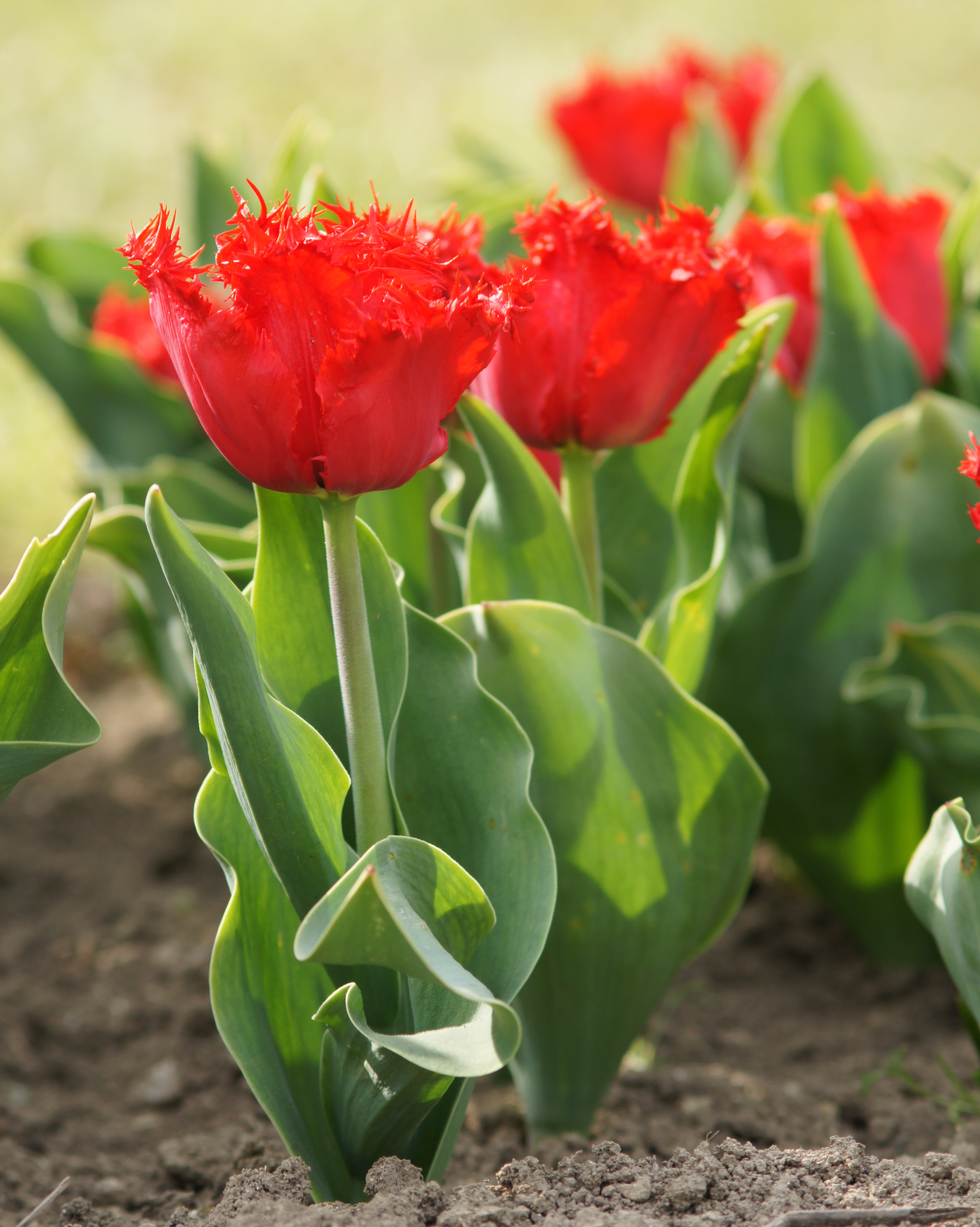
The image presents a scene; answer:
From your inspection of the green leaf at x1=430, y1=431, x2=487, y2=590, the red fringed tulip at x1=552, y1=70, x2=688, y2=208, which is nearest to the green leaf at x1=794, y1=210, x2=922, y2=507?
the green leaf at x1=430, y1=431, x2=487, y2=590

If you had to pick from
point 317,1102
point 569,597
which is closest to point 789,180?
point 569,597

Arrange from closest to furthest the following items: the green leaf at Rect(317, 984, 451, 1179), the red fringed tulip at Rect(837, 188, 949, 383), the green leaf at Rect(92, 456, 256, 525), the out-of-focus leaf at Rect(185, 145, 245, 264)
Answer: the green leaf at Rect(317, 984, 451, 1179) → the red fringed tulip at Rect(837, 188, 949, 383) → the green leaf at Rect(92, 456, 256, 525) → the out-of-focus leaf at Rect(185, 145, 245, 264)

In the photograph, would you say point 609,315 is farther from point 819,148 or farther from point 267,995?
point 819,148

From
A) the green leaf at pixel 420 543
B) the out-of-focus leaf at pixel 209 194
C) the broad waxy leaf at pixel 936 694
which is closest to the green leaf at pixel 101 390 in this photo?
the out-of-focus leaf at pixel 209 194

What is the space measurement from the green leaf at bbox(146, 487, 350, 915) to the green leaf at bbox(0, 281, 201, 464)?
3.47ft

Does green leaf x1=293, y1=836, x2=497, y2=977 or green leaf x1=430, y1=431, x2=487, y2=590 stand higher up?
green leaf x1=430, y1=431, x2=487, y2=590

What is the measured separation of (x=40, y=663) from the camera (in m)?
0.85

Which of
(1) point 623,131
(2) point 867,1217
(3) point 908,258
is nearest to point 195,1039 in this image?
(2) point 867,1217

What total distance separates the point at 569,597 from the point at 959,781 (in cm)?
45

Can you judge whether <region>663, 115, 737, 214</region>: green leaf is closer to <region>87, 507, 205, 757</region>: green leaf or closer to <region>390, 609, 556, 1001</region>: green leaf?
<region>87, 507, 205, 757</region>: green leaf

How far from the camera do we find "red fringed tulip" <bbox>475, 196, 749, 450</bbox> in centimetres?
86

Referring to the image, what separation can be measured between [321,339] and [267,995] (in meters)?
0.47

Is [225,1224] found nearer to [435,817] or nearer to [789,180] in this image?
[435,817]

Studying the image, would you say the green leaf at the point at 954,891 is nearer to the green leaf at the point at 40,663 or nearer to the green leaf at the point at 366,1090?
the green leaf at the point at 366,1090
